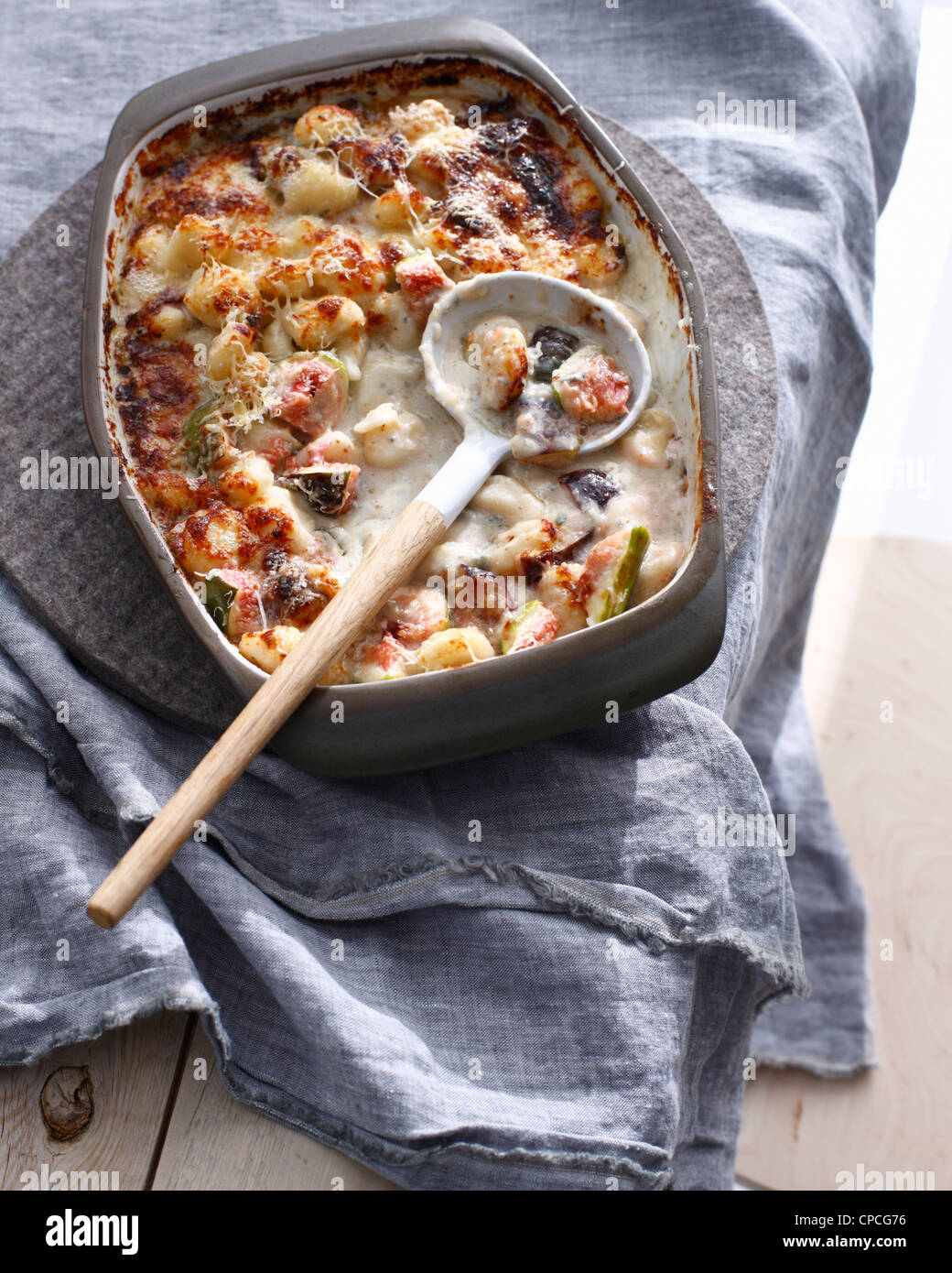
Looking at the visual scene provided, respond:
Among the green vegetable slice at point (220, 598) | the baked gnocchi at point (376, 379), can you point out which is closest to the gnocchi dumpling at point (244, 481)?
the baked gnocchi at point (376, 379)

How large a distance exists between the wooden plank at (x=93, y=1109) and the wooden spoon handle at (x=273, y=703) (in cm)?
25

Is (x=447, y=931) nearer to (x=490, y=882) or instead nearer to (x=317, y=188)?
(x=490, y=882)

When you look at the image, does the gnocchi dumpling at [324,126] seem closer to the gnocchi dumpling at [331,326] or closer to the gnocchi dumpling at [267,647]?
the gnocchi dumpling at [331,326]

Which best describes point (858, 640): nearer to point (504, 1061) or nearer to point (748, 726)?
point (748, 726)

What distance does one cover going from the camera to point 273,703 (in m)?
1.09

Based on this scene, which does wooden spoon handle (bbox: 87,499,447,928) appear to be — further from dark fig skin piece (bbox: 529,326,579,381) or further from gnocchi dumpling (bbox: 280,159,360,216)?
gnocchi dumpling (bbox: 280,159,360,216)

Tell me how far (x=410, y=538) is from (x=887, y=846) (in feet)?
4.61

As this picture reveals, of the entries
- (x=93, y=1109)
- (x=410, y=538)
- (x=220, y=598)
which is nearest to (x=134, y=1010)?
(x=93, y=1109)

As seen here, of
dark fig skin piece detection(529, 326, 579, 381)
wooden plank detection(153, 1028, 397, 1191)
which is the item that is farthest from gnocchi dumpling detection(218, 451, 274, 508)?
wooden plank detection(153, 1028, 397, 1191)

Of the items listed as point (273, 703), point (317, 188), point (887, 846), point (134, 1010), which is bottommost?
point (887, 846)

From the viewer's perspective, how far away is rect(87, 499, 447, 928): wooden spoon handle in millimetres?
1017

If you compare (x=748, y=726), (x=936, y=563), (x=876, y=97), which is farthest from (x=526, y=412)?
(x=936, y=563)

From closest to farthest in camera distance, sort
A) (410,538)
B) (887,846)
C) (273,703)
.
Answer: (273,703) < (410,538) < (887,846)

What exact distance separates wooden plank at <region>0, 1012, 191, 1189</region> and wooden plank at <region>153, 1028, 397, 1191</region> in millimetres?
20
